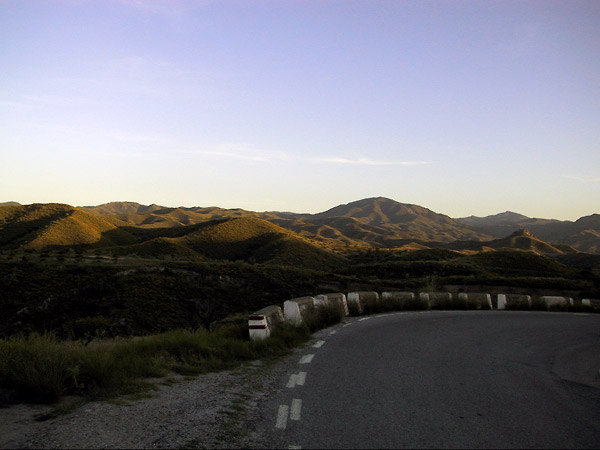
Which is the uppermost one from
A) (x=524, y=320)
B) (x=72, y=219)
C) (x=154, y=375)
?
(x=72, y=219)

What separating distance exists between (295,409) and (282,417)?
0.35 metres

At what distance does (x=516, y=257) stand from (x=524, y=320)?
6649 centimetres

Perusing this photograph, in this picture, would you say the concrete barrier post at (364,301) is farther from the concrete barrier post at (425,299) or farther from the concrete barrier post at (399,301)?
the concrete barrier post at (425,299)

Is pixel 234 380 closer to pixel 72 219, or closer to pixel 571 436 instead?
pixel 571 436

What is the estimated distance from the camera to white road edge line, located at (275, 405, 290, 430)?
5.24m

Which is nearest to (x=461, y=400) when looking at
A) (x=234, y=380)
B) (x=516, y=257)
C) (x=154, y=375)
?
(x=234, y=380)

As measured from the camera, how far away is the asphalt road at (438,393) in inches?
196

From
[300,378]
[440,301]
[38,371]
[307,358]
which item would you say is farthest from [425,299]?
[38,371]

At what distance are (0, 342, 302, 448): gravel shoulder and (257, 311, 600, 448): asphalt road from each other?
0.33m

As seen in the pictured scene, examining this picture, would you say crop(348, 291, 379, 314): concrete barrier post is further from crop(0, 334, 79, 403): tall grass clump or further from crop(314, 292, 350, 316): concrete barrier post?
crop(0, 334, 79, 403): tall grass clump

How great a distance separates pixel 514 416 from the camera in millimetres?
5742

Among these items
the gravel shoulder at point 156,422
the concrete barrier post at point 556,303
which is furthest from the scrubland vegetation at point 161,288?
the concrete barrier post at point 556,303

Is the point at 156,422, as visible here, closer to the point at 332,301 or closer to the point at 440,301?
the point at 332,301

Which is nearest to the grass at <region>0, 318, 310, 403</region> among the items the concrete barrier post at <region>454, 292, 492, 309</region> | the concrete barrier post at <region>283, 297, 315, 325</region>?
the concrete barrier post at <region>283, 297, 315, 325</region>
